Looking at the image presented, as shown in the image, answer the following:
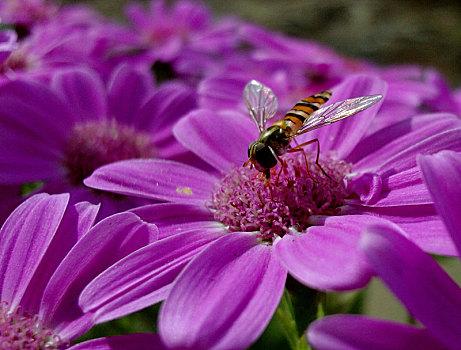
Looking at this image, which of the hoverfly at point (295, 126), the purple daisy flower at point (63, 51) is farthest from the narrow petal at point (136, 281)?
the purple daisy flower at point (63, 51)

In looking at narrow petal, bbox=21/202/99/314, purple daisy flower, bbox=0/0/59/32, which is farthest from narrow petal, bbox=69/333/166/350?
purple daisy flower, bbox=0/0/59/32

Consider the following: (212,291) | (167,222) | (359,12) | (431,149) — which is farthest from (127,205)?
(359,12)

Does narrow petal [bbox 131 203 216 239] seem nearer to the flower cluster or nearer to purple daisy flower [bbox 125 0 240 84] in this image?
the flower cluster

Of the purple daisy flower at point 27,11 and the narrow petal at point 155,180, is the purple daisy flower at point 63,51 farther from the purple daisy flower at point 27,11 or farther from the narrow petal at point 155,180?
the narrow petal at point 155,180

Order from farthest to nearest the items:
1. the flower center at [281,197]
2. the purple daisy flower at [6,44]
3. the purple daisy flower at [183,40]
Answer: the purple daisy flower at [183,40] < the purple daisy flower at [6,44] < the flower center at [281,197]

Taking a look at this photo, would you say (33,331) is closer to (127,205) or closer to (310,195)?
(127,205)

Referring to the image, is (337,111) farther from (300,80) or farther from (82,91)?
(300,80)
